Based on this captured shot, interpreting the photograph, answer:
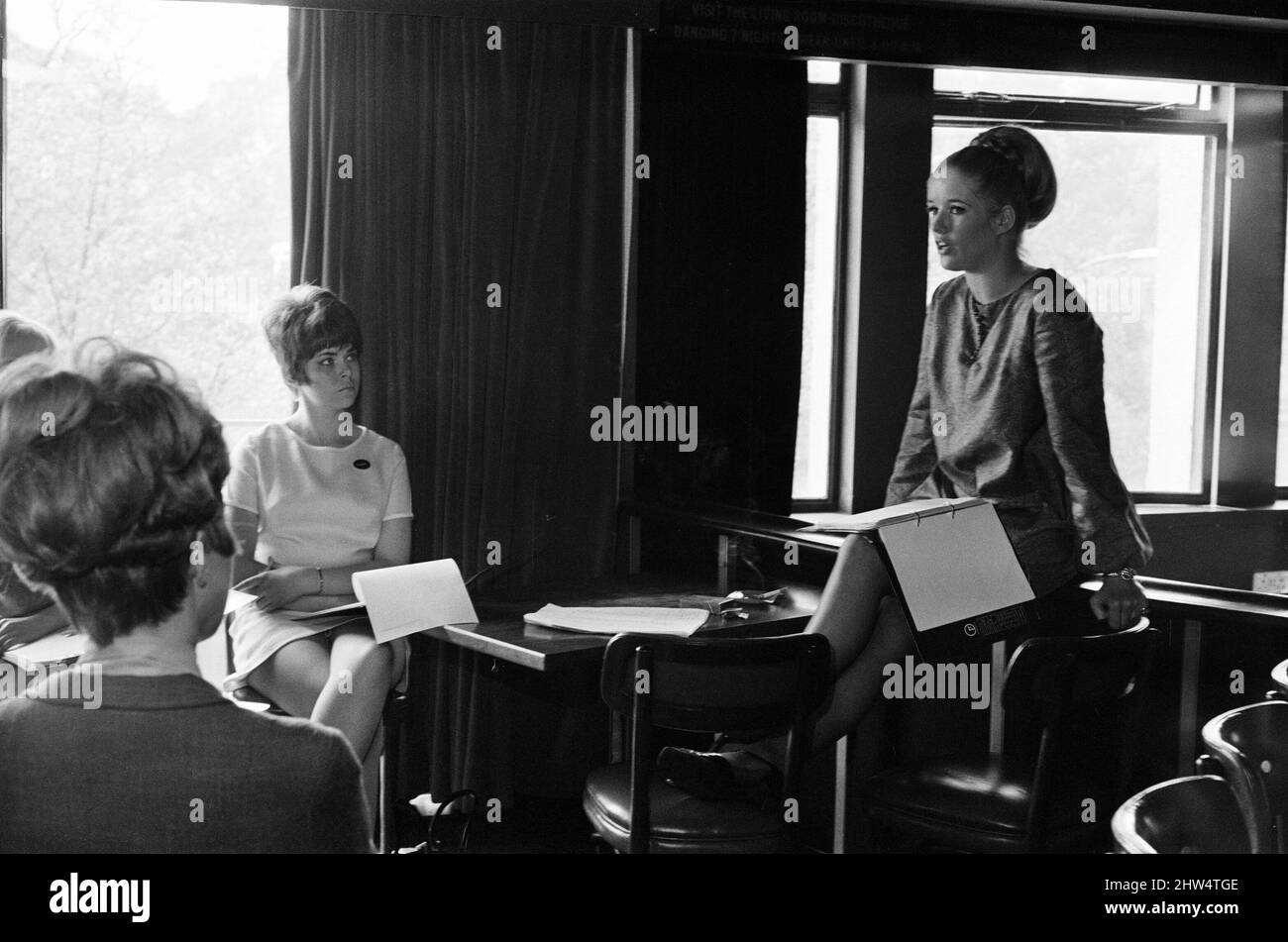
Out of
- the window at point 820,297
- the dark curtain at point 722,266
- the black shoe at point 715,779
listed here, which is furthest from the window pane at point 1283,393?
the black shoe at point 715,779

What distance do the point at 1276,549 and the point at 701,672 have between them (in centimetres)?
405

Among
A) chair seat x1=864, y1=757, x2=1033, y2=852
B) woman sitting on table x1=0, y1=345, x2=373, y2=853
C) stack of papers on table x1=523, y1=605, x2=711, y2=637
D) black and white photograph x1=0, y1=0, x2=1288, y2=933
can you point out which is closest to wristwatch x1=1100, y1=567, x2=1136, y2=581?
black and white photograph x1=0, y1=0, x2=1288, y2=933

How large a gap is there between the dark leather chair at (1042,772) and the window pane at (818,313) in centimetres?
230

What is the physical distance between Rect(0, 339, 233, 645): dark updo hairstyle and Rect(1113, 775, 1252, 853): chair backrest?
1045 millimetres

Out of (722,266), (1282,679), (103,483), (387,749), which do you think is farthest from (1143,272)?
(103,483)

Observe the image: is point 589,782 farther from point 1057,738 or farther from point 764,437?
point 764,437

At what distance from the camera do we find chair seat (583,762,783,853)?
2395 millimetres

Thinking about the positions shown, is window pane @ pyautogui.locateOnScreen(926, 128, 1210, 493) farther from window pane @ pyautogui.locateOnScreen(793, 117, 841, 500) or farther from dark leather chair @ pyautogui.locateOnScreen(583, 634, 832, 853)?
dark leather chair @ pyautogui.locateOnScreen(583, 634, 832, 853)

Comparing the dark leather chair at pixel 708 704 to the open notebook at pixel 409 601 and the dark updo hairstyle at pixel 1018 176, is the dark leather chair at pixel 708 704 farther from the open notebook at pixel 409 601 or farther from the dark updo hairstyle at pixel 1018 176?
the dark updo hairstyle at pixel 1018 176

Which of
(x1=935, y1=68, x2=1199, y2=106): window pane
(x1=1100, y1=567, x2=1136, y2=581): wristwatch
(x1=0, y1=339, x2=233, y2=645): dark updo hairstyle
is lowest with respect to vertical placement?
(x1=1100, y1=567, x2=1136, y2=581): wristwatch

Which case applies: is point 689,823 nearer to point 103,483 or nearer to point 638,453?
point 103,483

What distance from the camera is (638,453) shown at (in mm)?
4367

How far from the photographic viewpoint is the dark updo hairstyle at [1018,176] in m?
2.78
